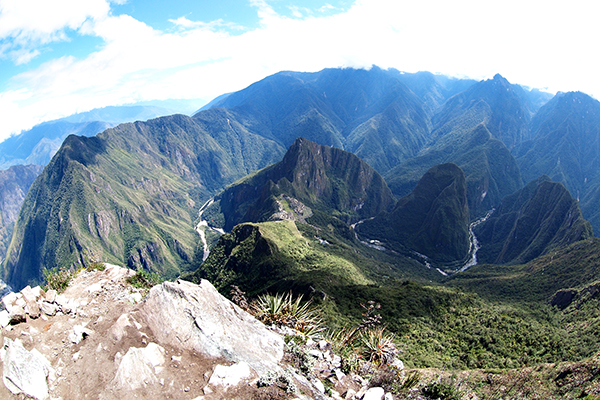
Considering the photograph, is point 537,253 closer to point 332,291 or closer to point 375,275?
point 375,275

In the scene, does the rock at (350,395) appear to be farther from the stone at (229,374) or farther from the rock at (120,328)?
the rock at (120,328)

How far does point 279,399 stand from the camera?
600 inches

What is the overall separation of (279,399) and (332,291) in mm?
60718

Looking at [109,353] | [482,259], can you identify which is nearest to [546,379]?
[109,353]

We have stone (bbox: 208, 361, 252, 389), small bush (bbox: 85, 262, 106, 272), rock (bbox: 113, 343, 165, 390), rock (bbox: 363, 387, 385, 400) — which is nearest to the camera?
rock (bbox: 113, 343, 165, 390)

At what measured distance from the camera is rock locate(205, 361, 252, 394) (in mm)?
15891

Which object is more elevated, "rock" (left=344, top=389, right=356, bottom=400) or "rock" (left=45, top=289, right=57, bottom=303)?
"rock" (left=45, top=289, right=57, bottom=303)

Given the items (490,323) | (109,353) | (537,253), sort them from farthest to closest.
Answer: (537,253) < (490,323) < (109,353)

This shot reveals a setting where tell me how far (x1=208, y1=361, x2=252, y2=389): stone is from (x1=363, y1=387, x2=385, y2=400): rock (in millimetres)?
6475

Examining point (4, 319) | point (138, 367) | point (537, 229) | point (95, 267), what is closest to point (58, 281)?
point (95, 267)

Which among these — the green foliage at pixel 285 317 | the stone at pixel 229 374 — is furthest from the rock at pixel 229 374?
the green foliage at pixel 285 317

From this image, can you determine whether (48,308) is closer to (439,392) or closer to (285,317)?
(285,317)

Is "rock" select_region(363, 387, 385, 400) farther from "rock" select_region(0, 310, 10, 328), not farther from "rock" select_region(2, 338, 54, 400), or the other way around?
"rock" select_region(0, 310, 10, 328)

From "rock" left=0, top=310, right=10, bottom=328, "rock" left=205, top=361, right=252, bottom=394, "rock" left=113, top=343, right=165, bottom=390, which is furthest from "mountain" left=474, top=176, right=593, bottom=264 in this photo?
"rock" left=0, top=310, right=10, bottom=328
